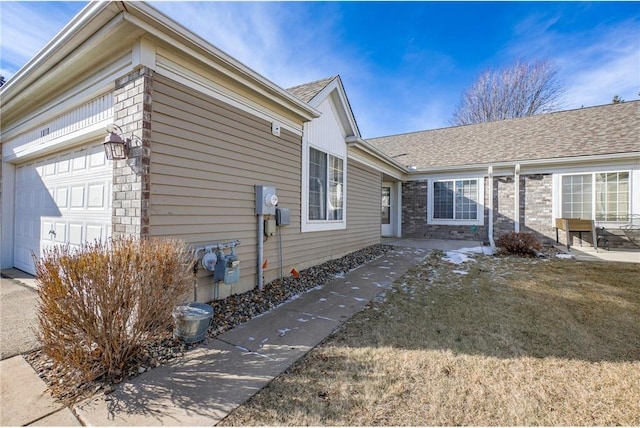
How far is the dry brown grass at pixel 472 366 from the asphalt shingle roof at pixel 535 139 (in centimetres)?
720

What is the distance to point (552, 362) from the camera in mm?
2709

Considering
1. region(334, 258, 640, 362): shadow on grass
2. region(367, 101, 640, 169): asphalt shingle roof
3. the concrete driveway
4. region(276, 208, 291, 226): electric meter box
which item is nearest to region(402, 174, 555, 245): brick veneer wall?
region(367, 101, 640, 169): asphalt shingle roof

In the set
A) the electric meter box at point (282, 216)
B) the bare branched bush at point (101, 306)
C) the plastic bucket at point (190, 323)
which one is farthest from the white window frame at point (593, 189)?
the bare branched bush at point (101, 306)

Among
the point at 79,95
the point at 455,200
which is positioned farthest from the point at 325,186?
the point at 455,200

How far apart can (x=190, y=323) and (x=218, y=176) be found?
6.89 feet

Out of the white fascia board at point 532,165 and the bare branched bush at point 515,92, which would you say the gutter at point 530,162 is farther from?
the bare branched bush at point 515,92

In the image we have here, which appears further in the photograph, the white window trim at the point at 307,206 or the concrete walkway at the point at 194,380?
the white window trim at the point at 307,206

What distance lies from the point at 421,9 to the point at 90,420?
916cm

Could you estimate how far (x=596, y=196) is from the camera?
9453 millimetres

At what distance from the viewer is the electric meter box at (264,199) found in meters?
4.82

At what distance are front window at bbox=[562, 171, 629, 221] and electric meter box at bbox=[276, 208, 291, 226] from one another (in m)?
10.3

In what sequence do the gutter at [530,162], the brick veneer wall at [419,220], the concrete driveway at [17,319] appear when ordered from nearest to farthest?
the concrete driveway at [17,319] → the gutter at [530,162] → the brick veneer wall at [419,220]

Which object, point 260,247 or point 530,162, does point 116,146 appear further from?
point 530,162

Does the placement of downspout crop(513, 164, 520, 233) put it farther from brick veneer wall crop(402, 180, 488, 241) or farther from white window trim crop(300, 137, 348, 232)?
white window trim crop(300, 137, 348, 232)
